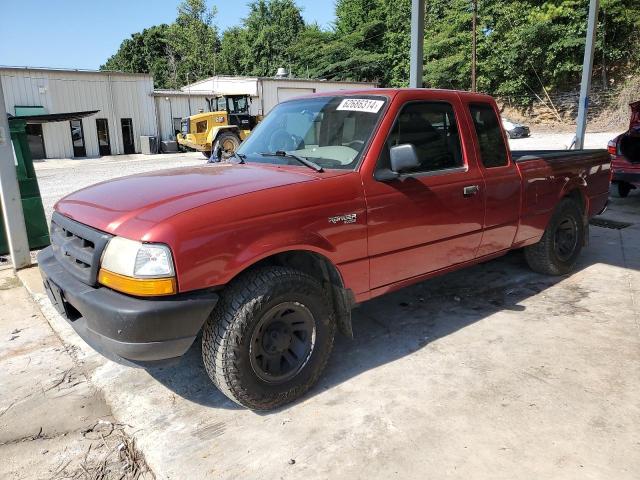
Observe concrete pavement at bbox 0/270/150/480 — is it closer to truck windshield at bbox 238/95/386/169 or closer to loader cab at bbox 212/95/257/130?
truck windshield at bbox 238/95/386/169

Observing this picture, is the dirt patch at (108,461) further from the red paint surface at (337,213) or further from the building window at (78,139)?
the building window at (78,139)

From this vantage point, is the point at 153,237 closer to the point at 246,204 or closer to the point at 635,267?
the point at 246,204

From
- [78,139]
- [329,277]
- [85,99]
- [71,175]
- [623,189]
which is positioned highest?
[85,99]

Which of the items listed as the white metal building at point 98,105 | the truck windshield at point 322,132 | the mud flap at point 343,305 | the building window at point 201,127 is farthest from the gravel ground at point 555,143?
the mud flap at point 343,305

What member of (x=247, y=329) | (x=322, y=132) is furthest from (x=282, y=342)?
(x=322, y=132)

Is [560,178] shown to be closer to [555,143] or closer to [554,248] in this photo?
[554,248]

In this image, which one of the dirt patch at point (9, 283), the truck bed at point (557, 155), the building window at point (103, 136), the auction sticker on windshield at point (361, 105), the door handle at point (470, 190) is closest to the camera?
the auction sticker on windshield at point (361, 105)

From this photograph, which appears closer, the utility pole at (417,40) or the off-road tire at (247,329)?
the off-road tire at (247,329)

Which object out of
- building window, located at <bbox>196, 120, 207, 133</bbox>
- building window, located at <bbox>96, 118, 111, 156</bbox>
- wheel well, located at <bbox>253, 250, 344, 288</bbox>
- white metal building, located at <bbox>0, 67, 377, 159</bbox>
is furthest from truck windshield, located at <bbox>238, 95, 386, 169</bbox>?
building window, located at <bbox>96, 118, 111, 156</bbox>

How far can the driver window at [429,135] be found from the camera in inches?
142

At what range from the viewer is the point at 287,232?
289cm

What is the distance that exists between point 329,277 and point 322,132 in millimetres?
1119

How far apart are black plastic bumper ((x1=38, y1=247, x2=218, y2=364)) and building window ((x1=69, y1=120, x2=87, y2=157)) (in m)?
27.8

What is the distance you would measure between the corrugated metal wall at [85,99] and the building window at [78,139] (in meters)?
0.19
